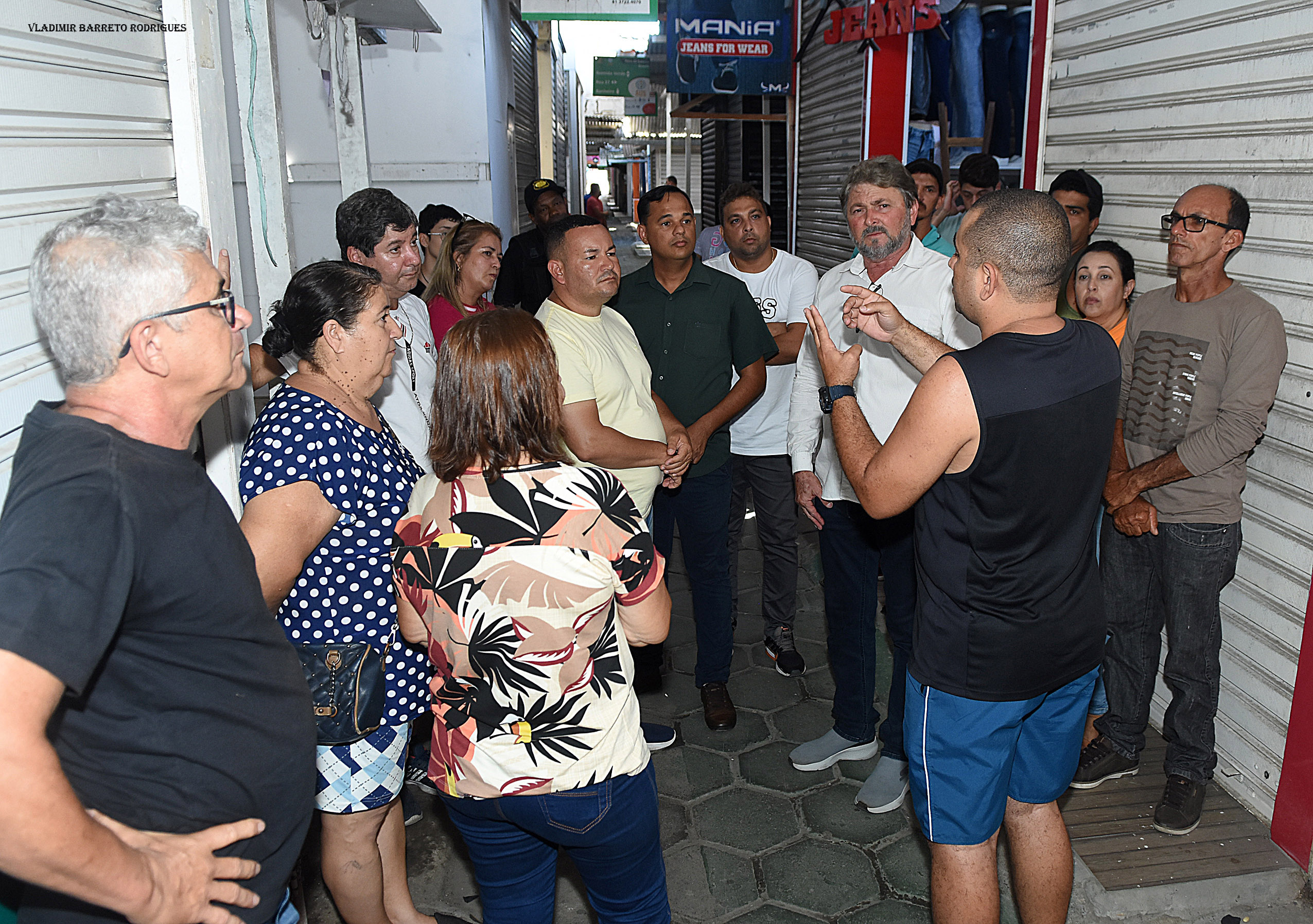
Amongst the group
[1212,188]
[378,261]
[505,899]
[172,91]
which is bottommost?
[505,899]

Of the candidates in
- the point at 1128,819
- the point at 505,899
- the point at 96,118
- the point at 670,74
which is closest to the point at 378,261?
the point at 96,118

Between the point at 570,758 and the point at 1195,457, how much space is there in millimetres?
2587

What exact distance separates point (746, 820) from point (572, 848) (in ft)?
5.38

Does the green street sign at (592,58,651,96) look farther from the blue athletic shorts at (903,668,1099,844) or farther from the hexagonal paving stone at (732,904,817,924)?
the blue athletic shorts at (903,668,1099,844)

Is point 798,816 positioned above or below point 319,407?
below

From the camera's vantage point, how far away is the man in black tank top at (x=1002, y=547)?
2.31m

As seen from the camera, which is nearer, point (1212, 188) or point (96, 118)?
point (96, 118)

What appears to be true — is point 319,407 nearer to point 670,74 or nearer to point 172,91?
point 172,91

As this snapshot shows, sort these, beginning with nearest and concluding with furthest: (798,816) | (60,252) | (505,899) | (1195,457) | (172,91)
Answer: (60,252) < (505,899) < (172,91) < (1195,457) < (798,816)

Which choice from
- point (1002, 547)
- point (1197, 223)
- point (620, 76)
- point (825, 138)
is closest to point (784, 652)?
point (1002, 547)

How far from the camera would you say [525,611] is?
79.3 inches

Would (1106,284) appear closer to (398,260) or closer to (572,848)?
(398,260)

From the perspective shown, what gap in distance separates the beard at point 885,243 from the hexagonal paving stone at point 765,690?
7.22 ft

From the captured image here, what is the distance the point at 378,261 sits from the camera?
356 centimetres
